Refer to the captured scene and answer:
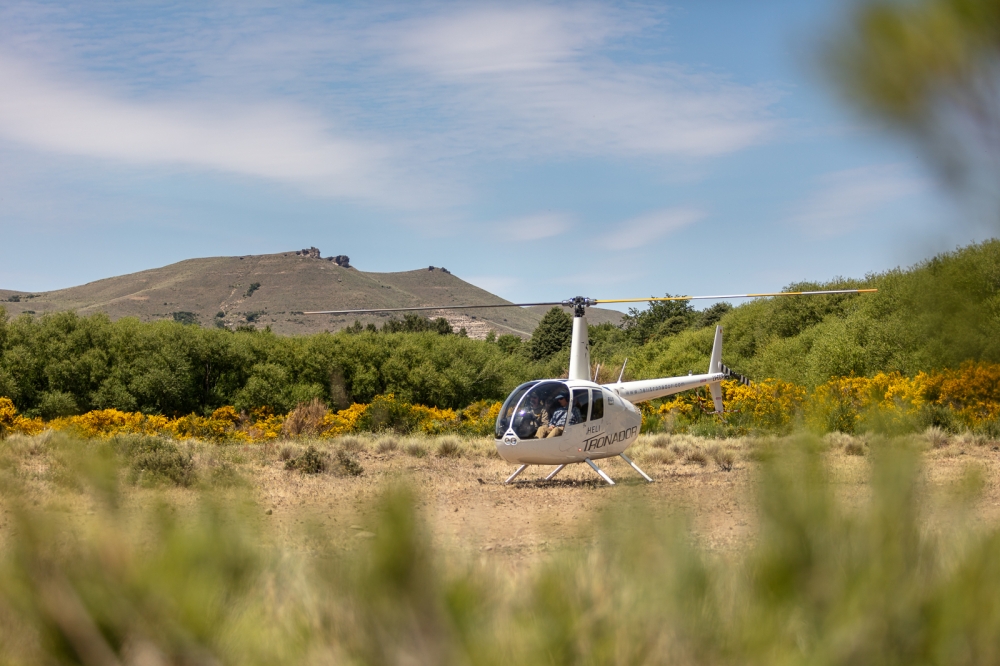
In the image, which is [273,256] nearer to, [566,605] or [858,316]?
[858,316]

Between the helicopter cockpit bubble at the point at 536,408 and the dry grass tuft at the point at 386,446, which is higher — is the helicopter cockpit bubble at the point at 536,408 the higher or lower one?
the higher one

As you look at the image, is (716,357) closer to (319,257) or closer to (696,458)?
(696,458)

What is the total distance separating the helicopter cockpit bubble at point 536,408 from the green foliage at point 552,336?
187 ft

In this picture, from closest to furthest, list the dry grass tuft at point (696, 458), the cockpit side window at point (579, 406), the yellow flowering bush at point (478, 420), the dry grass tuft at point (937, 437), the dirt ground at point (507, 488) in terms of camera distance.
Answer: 1. the dirt ground at point (507, 488)
2. the cockpit side window at point (579, 406)
3. the dry grass tuft at point (696, 458)
4. the dry grass tuft at point (937, 437)
5. the yellow flowering bush at point (478, 420)

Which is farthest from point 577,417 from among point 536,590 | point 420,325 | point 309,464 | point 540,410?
point 420,325

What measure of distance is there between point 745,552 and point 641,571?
15.6 inches

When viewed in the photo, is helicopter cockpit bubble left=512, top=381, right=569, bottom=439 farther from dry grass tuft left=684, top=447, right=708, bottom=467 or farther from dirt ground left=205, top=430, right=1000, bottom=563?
dry grass tuft left=684, top=447, right=708, bottom=467

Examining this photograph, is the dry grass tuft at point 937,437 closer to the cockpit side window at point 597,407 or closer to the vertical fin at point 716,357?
the vertical fin at point 716,357

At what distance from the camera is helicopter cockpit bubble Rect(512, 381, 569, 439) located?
1337 cm

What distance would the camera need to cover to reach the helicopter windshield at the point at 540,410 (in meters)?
13.4

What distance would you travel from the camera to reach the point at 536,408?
13461 millimetres

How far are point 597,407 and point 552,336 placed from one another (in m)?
58.8

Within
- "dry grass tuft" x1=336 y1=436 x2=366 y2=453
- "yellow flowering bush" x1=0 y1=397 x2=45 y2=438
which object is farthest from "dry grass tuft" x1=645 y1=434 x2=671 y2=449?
"yellow flowering bush" x1=0 y1=397 x2=45 y2=438

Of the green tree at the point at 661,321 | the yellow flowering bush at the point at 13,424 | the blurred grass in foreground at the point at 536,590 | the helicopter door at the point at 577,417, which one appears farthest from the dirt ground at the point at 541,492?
the green tree at the point at 661,321
